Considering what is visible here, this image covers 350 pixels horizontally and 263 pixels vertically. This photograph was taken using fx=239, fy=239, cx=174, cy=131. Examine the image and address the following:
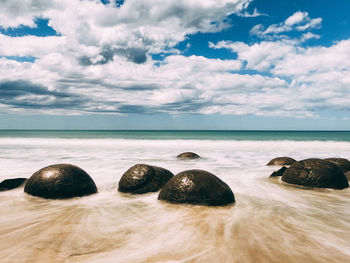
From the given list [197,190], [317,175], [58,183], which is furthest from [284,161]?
[58,183]

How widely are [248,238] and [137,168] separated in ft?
10.6

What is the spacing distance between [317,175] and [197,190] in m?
3.89

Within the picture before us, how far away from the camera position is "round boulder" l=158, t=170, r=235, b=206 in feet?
15.0

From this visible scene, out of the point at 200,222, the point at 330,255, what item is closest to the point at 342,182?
the point at 330,255

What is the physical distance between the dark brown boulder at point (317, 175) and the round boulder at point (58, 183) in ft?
18.5

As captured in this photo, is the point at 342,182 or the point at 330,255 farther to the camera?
the point at 342,182

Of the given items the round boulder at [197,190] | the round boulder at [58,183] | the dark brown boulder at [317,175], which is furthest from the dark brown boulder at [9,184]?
the dark brown boulder at [317,175]

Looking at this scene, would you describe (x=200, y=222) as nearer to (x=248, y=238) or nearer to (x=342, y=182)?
(x=248, y=238)

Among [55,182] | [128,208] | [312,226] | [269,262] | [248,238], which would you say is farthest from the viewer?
[55,182]

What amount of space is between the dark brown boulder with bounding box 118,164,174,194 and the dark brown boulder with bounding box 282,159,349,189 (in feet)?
12.3

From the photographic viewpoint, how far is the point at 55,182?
204 inches

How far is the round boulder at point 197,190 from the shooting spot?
15.0 feet

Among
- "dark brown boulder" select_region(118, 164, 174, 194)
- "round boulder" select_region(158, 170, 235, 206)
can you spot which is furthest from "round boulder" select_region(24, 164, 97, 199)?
"round boulder" select_region(158, 170, 235, 206)

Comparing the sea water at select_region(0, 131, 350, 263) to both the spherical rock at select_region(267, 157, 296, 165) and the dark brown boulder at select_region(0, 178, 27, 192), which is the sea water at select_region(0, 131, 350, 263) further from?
the spherical rock at select_region(267, 157, 296, 165)
